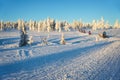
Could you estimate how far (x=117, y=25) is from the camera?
647 feet

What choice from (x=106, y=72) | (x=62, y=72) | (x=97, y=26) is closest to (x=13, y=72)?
(x=62, y=72)

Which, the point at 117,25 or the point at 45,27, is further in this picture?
the point at 117,25

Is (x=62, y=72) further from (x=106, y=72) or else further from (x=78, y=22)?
(x=78, y=22)

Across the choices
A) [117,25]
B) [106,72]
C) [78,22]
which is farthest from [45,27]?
[106,72]

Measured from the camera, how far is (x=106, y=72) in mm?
15586

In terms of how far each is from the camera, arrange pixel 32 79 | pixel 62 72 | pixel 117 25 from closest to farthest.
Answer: pixel 32 79, pixel 62 72, pixel 117 25

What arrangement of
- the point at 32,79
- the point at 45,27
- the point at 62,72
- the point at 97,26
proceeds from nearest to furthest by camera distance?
the point at 32,79 < the point at 62,72 < the point at 45,27 < the point at 97,26

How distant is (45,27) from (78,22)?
46.0 meters

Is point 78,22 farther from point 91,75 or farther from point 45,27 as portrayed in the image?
point 91,75

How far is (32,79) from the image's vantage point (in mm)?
12750

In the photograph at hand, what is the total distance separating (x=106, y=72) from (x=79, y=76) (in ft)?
8.43

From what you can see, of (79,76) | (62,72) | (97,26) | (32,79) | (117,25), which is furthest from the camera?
(117,25)

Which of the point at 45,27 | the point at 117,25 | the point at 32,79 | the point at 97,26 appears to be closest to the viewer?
the point at 32,79

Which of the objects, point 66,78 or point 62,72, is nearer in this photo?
point 66,78
